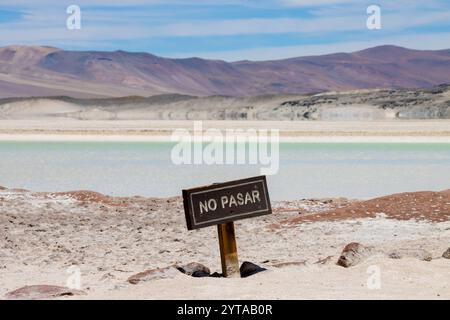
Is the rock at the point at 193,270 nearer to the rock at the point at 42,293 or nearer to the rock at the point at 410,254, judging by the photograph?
the rock at the point at 42,293

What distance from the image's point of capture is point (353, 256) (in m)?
8.48

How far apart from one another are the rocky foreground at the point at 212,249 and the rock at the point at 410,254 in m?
0.01

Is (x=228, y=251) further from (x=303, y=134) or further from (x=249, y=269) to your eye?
(x=303, y=134)

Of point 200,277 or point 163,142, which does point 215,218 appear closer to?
point 200,277

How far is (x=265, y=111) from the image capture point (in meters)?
83.4

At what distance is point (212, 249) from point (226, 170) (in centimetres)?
1351

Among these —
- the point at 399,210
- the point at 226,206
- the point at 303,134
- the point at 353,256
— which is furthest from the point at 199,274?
the point at 303,134

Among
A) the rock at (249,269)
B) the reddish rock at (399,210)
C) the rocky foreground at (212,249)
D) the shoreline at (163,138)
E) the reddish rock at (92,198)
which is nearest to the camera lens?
the rocky foreground at (212,249)

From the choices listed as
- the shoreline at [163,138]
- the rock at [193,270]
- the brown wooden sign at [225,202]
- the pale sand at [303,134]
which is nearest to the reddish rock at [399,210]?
the rock at [193,270]

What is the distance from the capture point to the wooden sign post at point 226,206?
801cm

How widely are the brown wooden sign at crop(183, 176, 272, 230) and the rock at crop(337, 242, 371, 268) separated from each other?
82 cm

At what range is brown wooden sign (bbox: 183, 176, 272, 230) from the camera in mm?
7996
